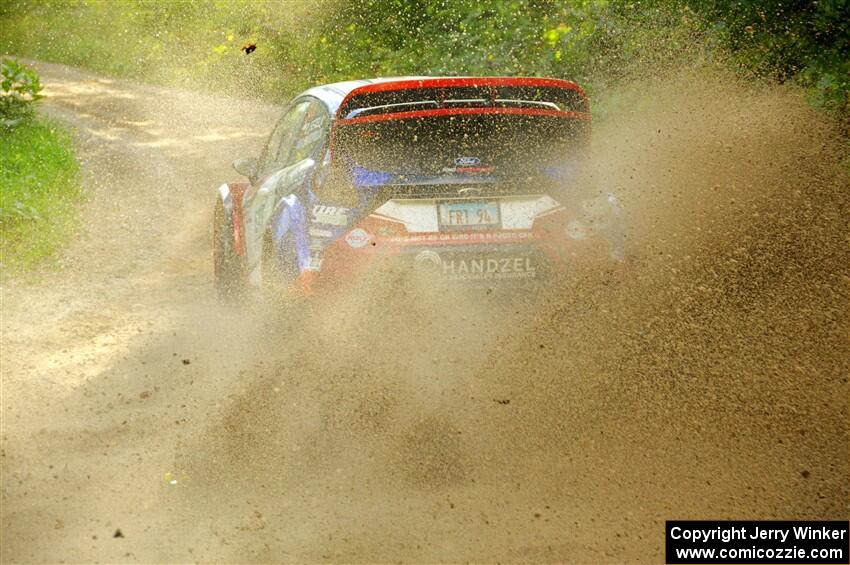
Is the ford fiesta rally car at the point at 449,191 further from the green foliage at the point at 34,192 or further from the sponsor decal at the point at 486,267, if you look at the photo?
the green foliage at the point at 34,192

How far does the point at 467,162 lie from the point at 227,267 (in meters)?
2.67

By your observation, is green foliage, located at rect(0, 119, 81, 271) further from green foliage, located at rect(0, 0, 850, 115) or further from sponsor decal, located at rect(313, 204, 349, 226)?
green foliage, located at rect(0, 0, 850, 115)

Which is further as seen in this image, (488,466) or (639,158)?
(639,158)

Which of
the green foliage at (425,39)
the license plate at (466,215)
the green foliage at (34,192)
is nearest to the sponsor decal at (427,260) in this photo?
the license plate at (466,215)

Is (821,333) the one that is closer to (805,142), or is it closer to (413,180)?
(413,180)

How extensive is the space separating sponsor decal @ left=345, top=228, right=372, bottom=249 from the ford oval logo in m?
0.65

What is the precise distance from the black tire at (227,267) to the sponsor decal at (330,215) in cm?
179

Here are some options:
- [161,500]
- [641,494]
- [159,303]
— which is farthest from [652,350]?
[159,303]

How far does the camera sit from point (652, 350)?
203 inches

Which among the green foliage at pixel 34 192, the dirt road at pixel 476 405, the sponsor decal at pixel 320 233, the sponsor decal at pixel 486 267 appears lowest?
the dirt road at pixel 476 405

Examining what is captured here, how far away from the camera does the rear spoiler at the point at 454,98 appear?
17.7 ft

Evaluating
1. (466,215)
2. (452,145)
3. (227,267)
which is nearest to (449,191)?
(466,215)

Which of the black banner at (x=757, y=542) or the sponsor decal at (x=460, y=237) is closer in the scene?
the black banner at (x=757, y=542)

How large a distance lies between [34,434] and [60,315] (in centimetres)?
256
